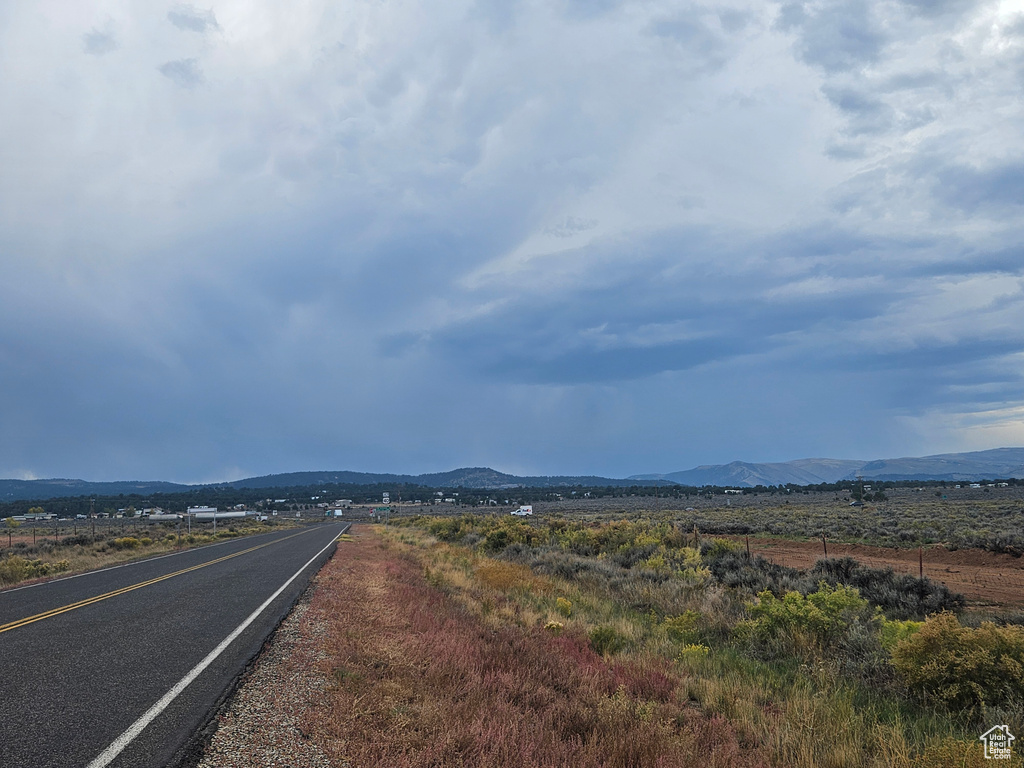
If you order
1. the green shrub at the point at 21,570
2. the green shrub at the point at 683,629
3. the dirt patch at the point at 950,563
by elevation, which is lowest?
the dirt patch at the point at 950,563

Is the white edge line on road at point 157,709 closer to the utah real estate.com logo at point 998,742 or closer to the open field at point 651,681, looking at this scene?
the open field at point 651,681

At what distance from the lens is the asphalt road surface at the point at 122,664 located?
515 cm

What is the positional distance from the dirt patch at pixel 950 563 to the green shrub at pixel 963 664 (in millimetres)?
8040

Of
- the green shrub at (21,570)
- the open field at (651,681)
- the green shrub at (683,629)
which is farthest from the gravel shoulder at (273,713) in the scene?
the green shrub at (21,570)

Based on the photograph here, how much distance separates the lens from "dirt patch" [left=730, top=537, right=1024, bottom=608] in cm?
1518

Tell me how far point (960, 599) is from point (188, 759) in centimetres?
1605

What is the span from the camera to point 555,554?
77.8 feet

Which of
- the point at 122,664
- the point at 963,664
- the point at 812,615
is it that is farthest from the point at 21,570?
the point at 963,664

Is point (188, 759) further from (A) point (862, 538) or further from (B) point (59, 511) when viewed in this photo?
(B) point (59, 511)

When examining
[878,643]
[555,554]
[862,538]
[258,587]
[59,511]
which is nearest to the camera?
[878,643]

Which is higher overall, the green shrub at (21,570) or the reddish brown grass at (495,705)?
the reddish brown grass at (495,705)

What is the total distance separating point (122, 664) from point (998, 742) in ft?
34.7

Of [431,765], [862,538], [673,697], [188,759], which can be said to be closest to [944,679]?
[673,697]

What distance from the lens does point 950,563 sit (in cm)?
2164
